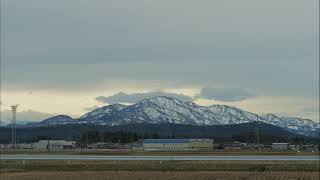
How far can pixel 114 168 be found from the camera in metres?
60.7

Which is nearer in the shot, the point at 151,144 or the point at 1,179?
the point at 1,179

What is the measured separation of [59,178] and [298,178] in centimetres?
1810

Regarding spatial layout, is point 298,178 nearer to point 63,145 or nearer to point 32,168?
point 32,168

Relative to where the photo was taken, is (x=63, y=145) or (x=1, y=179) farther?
(x=63, y=145)

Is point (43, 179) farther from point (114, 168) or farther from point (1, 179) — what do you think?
point (114, 168)

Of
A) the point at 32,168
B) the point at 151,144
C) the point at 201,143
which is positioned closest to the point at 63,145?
the point at 151,144

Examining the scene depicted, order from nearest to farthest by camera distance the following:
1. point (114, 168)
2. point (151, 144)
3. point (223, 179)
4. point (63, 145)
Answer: point (223, 179)
point (114, 168)
point (151, 144)
point (63, 145)

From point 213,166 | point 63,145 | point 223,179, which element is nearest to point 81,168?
point 213,166

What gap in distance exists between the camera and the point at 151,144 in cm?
17962

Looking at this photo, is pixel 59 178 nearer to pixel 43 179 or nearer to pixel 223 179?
pixel 43 179

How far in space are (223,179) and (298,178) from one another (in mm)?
5758

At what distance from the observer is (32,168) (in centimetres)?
6212

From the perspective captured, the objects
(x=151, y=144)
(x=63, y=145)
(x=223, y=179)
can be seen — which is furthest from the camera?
(x=63, y=145)

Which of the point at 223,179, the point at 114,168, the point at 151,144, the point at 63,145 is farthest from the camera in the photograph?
the point at 63,145
